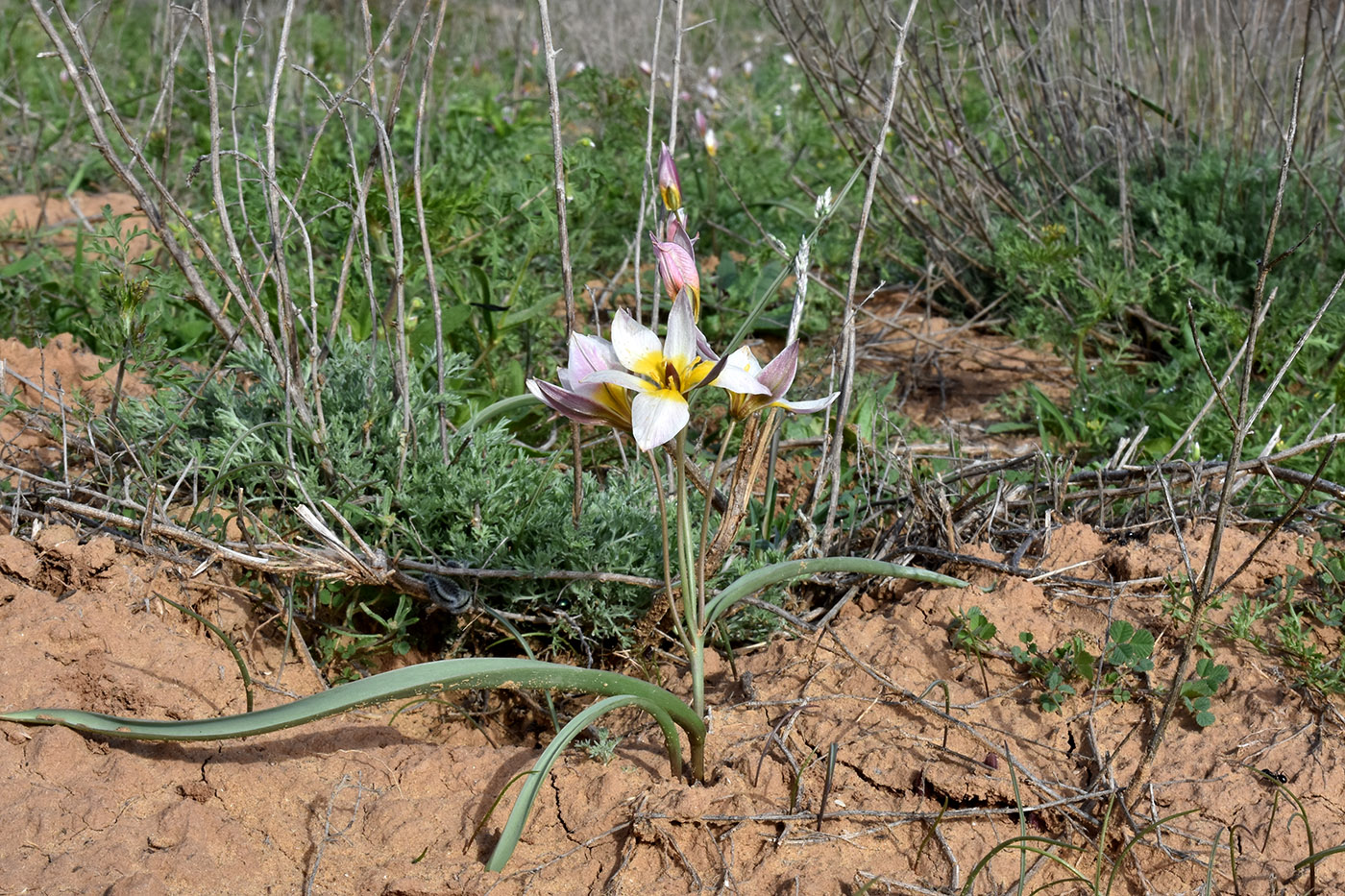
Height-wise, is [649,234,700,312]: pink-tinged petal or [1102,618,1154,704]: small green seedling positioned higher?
[649,234,700,312]: pink-tinged petal

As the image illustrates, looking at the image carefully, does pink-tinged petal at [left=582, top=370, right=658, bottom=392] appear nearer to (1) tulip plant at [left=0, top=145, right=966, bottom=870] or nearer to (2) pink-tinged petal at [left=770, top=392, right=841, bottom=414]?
(1) tulip plant at [left=0, top=145, right=966, bottom=870]

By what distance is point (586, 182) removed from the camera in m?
3.37

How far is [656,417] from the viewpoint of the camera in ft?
4.04

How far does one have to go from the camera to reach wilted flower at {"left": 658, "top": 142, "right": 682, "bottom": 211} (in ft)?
5.46

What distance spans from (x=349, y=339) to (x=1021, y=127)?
247 cm

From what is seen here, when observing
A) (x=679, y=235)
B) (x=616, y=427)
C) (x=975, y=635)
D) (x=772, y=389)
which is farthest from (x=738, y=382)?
(x=975, y=635)

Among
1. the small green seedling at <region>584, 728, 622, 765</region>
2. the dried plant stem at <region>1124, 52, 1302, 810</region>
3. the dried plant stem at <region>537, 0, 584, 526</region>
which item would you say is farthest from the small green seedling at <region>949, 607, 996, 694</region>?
the dried plant stem at <region>537, 0, 584, 526</region>

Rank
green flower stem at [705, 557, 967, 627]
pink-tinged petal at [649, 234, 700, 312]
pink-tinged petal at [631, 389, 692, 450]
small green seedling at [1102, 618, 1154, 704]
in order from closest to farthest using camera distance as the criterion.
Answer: pink-tinged petal at [631, 389, 692, 450]
pink-tinged petal at [649, 234, 700, 312]
green flower stem at [705, 557, 967, 627]
small green seedling at [1102, 618, 1154, 704]

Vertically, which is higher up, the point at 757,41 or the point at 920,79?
the point at 920,79

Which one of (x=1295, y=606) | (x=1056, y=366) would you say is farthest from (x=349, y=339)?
(x=1056, y=366)

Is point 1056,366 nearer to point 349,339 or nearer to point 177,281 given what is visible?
point 349,339

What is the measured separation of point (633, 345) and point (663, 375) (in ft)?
0.25

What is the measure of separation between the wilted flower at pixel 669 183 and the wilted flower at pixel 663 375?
351mm

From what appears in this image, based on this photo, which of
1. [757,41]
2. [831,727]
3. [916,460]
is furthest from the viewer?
[757,41]
